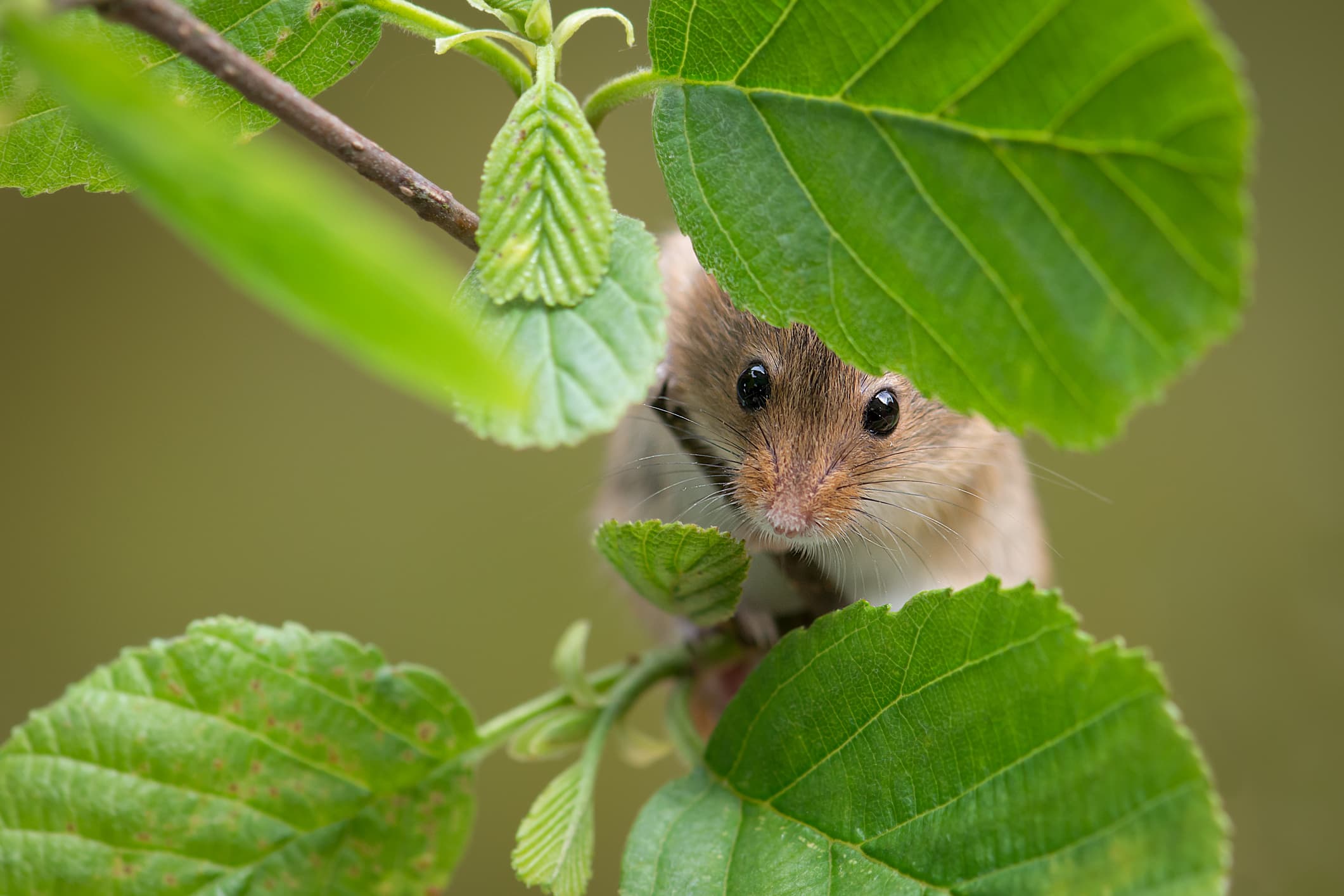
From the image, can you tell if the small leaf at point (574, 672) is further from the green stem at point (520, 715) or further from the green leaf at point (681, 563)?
the green leaf at point (681, 563)

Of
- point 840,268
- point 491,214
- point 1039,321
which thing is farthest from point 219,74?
point 1039,321

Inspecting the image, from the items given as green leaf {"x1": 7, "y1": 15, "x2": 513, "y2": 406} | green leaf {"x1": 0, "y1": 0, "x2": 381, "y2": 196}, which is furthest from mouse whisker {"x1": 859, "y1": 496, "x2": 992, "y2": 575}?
green leaf {"x1": 7, "y1": 15, "x2": 513, "y2": 406}

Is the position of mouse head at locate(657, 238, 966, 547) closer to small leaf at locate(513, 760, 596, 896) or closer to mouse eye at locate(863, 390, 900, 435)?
mouse eye at locate(863, 390, 900, 435)

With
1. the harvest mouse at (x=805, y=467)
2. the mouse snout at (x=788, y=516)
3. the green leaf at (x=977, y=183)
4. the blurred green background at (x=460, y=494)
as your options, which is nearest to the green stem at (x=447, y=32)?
the green leaf at (x=977, y=183)

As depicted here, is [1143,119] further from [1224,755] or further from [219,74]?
[1224,755]

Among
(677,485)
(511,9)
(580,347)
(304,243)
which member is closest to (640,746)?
(677,485)
